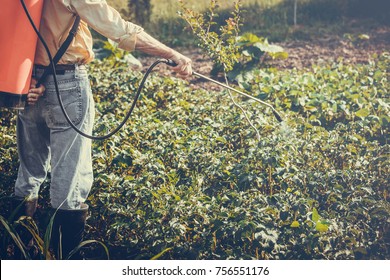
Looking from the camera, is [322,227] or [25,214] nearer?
[322,227]

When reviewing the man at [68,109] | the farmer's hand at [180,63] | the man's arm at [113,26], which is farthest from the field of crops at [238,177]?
the man's arm at [113,26]

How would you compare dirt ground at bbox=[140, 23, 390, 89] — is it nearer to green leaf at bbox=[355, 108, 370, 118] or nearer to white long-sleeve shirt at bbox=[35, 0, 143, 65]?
green leaf at bbox=[355, 108, 370, 118]

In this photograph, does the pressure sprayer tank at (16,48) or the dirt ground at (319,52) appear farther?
the dirt ground at (319,52)

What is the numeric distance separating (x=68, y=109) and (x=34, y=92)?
191 mm

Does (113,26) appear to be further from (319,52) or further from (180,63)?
(319,52)

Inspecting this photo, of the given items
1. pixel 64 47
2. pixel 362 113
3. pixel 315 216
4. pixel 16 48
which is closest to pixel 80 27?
pixel 64 47

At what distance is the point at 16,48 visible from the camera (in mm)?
3439

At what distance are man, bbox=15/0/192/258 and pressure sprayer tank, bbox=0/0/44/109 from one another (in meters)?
0.09

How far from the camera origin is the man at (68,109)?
3500mm

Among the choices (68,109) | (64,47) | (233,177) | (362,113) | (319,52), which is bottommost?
(233,177)

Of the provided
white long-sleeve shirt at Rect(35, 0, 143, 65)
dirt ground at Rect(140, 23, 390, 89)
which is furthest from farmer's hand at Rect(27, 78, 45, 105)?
dirt ground at Rect(140, 23, 390, 89)

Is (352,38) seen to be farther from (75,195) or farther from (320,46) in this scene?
(75,195)

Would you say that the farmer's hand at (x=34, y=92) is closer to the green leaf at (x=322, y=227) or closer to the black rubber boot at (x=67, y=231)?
the black rubber boot at (x=67, y=231)
